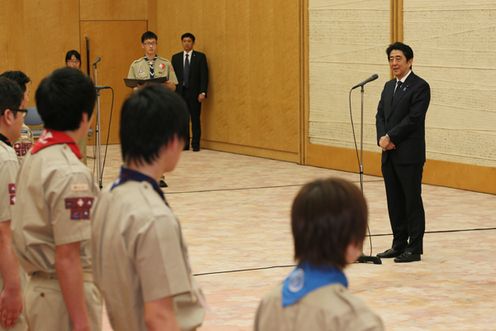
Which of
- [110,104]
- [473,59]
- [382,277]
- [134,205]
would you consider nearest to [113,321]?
[134,205]

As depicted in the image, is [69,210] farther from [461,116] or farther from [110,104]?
[110,104]

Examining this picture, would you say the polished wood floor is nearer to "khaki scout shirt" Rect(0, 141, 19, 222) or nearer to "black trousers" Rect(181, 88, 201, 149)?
"khaki scout shirt" Rect(0, 141, 19, 222)

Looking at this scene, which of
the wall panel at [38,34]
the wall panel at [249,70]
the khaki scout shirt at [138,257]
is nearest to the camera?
the khaki scout shirt at [138,257]

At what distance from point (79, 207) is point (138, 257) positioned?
0.62 metres

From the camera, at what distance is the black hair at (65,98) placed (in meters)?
3.21

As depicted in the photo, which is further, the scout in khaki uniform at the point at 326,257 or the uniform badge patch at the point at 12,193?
the uniform badge patch at the point at 12,193

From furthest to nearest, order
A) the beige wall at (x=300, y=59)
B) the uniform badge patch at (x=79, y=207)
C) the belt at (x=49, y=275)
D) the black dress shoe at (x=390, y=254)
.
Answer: the beige wall at (x=300, y=59), the black dress shoe at (x=390, y=254), the belt at (x=49, y=275), the uniform badge patch at (x=79, y=207)

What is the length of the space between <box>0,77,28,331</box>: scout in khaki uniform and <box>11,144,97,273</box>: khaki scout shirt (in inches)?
18.6

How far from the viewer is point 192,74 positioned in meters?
15.8

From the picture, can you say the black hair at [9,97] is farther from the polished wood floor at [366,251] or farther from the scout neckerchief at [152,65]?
the scout neckerchief at [152,65]

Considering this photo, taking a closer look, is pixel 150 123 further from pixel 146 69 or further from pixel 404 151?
pixel 146 69

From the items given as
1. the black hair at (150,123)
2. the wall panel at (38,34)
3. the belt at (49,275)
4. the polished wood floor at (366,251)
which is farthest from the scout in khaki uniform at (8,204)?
the wall panel at (38,34)

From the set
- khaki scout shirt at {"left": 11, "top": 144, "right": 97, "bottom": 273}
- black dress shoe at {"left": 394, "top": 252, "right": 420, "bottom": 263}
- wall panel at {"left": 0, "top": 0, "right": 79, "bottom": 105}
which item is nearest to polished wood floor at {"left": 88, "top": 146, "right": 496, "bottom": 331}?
black dress shoe at {"left": 394, "top": 252, "right": 420, "bottom": 263}

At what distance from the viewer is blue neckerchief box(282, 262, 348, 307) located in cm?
238
